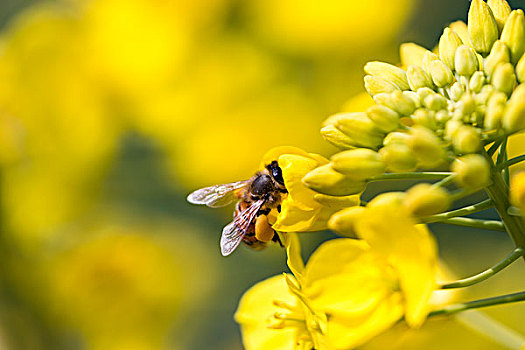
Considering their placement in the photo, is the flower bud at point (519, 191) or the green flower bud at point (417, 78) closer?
the flower bud at point (519, 191)

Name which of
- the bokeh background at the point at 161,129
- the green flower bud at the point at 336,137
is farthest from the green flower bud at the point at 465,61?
the bokeh background at the point at 161,129

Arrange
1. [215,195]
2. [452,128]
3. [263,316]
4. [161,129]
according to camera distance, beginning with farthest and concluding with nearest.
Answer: [161,129]
[215,195]
[263,316]
[452,128]

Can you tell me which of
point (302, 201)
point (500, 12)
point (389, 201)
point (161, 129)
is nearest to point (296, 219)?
point (302, 201)

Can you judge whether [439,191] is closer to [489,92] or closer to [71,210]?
[489,92]

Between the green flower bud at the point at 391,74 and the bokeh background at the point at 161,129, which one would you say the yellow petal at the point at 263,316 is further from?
the bokeh background at the point at 161,129

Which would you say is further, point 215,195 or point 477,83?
point 215,195

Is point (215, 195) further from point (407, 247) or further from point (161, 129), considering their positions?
point (161, 129)
